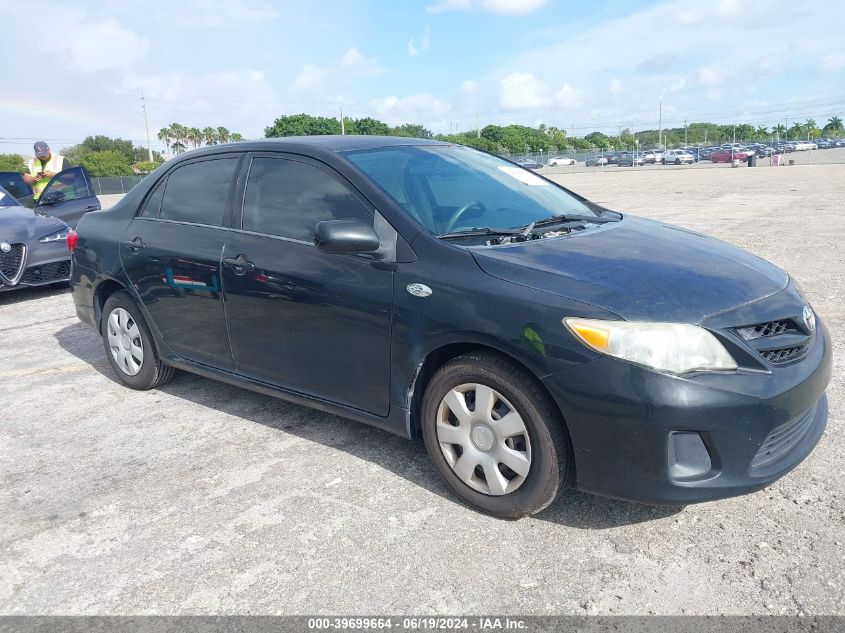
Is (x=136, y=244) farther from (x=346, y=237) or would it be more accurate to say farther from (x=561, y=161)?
(x=561, y=161)

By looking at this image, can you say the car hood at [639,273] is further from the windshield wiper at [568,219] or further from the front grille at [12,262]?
the front grille at [12,262]

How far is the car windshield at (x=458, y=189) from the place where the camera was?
336 centimetres

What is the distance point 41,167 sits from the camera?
9.87 m

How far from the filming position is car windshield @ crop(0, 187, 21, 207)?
8711mm

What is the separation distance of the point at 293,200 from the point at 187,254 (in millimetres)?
849

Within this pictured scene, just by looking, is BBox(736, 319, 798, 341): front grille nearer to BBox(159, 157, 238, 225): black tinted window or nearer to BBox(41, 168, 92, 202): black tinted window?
BBox(159, 157, 238, 225): black tinted window

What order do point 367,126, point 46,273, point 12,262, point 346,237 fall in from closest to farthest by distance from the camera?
1. point 346,237
2. point 12,262
3. point 46,273
4. point 367,126

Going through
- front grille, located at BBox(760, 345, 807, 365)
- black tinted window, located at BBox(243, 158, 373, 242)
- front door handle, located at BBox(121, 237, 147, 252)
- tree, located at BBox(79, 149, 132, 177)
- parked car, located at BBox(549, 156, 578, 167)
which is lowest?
front grille, located at BBox(760, 345, 807, 365)

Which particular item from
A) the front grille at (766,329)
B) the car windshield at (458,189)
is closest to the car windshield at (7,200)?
the car windshield at (458,189)

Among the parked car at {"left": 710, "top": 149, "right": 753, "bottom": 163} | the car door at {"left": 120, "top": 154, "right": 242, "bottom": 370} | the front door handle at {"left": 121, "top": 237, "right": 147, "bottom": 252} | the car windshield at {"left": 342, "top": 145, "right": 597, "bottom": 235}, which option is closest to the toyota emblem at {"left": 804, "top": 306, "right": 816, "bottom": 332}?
the car windshield at {"left": 342, "top": 145, "right": 597, "bottom": 235}

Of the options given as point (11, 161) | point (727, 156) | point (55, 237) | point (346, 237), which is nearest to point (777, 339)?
point (346, 237)

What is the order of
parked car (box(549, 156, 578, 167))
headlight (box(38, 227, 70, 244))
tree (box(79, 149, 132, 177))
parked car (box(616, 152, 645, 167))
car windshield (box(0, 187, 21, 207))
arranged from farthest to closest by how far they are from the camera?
parked car (box(549, 156, 578, 167)) < tree (box(79, 149, 132, 177)) < parked car (box(616, 152, 645, 167)) < car windshield (box(0, 187, 21, 207)) < headlight (box(38, 227, 70, 244))

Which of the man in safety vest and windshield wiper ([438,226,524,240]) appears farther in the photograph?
the man in safety vest

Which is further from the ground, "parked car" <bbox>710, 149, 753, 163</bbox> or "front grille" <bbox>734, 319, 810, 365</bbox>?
"parked car" <bbox>710, 149, 753, 163</bbox>
